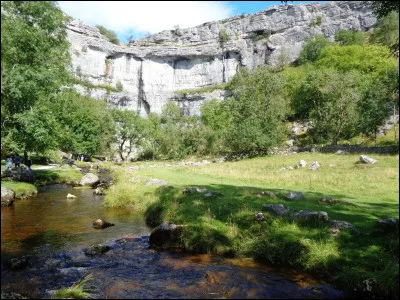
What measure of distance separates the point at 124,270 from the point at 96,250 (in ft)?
7.94

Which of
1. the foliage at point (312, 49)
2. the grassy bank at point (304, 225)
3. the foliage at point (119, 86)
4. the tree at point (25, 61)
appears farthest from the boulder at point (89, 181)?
the foliage at point (119, 86)

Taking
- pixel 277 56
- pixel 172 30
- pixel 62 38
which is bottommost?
Answer: pixel 62 38

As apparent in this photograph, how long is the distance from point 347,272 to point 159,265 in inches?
270

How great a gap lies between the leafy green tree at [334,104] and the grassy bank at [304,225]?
103 feet

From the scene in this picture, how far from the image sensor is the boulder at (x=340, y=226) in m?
12.6

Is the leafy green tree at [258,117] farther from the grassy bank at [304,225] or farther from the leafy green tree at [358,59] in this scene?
the leafy green tree at [358,59]

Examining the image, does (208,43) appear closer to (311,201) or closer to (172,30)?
(172,30)

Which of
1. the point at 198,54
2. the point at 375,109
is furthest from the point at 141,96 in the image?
the point at 375,109

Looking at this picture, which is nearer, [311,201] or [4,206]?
[311,201]

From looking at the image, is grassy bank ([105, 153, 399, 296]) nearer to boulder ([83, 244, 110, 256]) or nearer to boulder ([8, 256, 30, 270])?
boulder ([83, 244, 110, 256])

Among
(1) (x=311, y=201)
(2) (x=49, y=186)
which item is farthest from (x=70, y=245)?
(2) (x=49, y=186)

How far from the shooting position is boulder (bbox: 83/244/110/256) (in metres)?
13.4

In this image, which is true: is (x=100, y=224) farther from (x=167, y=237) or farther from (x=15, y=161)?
(x=15, y=161)

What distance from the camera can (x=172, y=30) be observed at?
169 metres
